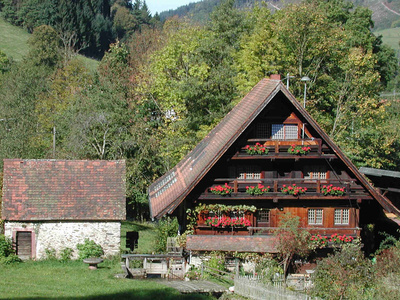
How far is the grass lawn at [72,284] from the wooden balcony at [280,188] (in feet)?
19.5

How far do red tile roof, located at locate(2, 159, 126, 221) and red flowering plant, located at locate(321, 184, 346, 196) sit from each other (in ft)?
37.0

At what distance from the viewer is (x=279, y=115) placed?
97.9 feet

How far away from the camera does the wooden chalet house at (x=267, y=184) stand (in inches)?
1136

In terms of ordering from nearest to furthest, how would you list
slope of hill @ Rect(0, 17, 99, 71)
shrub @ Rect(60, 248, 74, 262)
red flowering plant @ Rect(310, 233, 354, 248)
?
1. red flowering plant @ Rect(310, 233, 354, 248)
2. shrub @ Rect(60, 248, 74, 262)
3. slope of hill @ Rect(0, 17, 99, 71)

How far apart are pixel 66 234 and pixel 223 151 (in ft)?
34.9

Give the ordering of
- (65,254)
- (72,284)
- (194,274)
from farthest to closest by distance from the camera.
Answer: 1. (65,254)
2. (194,274)
3. (72,284)

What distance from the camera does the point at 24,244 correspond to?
32.1 m

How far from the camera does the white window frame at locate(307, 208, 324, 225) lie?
30.2 metres

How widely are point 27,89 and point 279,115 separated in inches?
2119

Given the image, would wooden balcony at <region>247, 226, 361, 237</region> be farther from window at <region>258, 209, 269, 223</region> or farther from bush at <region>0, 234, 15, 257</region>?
bush at <region>0, 234, 15, 257</region>

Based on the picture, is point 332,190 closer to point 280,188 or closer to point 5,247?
point 280,188

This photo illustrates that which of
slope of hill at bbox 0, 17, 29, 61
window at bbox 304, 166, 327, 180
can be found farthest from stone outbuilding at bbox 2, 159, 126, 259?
slope of hill at bbox 0, 17, 29, 61

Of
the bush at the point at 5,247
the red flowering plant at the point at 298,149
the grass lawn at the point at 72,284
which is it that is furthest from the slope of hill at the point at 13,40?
the red flowering plant at the point at 298,149

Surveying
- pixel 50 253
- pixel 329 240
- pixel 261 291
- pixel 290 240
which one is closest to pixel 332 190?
pixel 329 240
